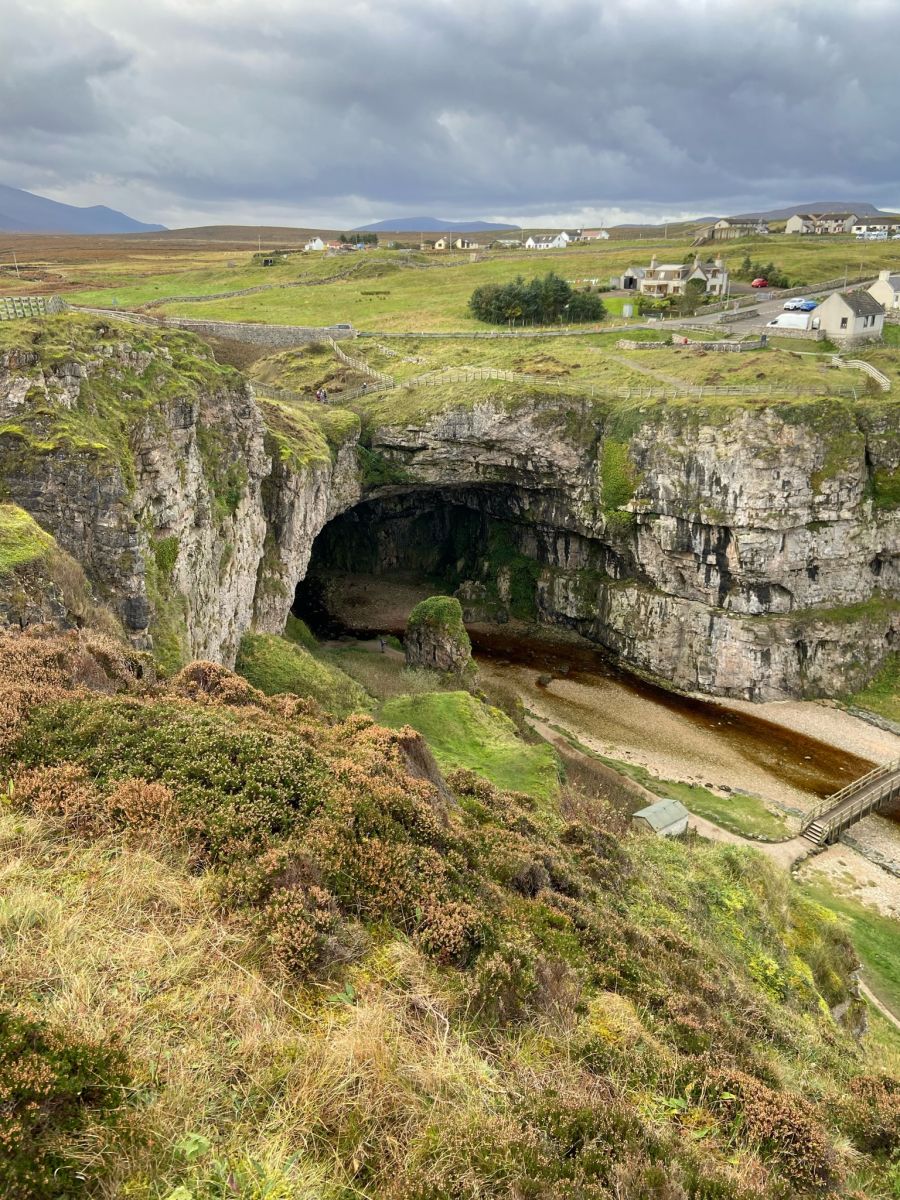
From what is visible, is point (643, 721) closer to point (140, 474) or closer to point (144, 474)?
point (144, 474)

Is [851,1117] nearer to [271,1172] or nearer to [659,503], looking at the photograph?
[271,1172]

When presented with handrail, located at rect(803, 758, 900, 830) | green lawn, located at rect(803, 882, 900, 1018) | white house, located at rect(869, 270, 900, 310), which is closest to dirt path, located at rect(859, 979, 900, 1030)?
green lawn, located at rect(803, 882, 900, 1018)

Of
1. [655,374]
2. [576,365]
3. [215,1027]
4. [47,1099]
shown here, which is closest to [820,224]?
A: [576,365]

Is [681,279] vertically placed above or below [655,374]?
above

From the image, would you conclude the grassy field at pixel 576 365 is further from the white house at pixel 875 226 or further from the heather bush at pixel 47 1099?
the white house at pixel 875 226

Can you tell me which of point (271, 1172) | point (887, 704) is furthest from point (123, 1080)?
point (887, 704)

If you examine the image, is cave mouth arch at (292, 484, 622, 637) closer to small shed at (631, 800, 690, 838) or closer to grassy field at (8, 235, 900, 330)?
grassy field at (8, 235, 900, 330)

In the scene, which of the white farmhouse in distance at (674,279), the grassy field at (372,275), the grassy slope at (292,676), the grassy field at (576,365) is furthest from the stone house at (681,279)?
the grassy slope at (292,676)
